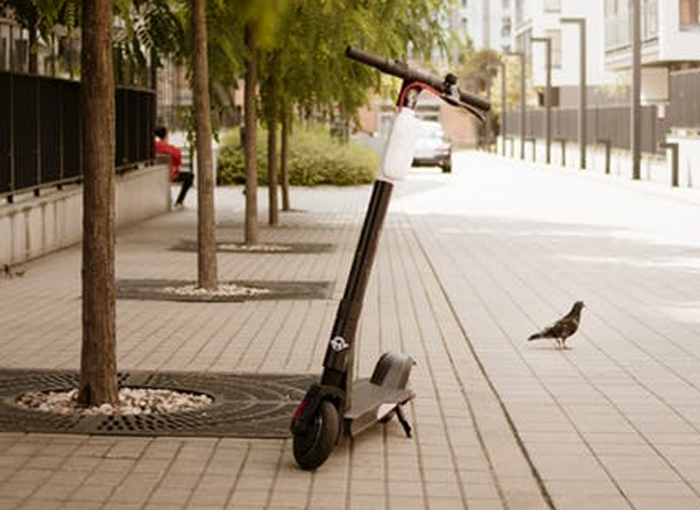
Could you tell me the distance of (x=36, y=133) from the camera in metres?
21.5

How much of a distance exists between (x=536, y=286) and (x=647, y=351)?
16.7 feet

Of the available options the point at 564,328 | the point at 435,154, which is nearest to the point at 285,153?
the point at 564,328

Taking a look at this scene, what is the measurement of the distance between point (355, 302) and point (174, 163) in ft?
90.0

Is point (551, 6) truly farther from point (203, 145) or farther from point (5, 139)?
point (203, 145)

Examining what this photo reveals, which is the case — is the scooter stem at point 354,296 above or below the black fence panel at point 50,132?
below

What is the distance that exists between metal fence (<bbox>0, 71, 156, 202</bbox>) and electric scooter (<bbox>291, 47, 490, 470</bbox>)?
39.0ft

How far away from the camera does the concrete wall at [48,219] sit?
1947cm

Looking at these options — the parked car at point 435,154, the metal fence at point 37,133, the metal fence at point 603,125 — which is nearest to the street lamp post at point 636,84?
the metal fence at point 603,125

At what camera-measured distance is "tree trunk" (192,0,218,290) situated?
16266mm

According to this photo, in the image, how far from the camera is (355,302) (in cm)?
819

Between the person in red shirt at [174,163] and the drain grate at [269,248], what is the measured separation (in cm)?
1083

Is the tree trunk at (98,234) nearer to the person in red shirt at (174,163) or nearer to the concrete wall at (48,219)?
the concrete wall at (48,219)

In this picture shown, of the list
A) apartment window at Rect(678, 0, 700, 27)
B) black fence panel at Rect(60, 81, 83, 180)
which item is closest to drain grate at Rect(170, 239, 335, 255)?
black fence panel at Rect(60, 81, 83, 180)

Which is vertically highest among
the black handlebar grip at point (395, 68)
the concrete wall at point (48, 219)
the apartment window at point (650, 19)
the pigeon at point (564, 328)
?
the apartment window at point (650, 19)
